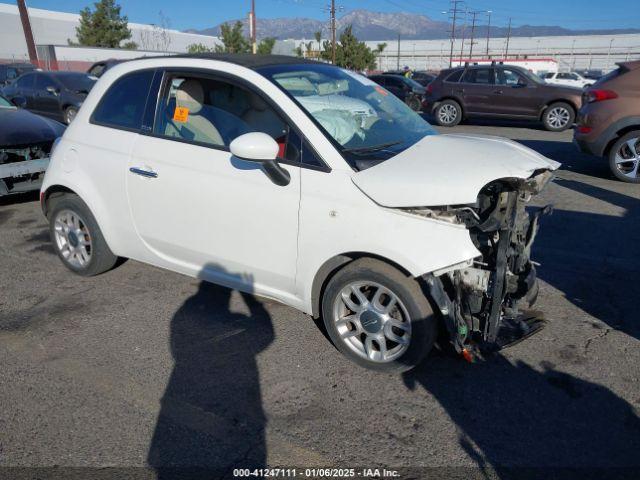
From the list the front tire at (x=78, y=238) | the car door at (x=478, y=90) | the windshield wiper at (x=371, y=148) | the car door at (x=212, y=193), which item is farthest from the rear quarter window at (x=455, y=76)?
the front tire at (x=78, y=238)

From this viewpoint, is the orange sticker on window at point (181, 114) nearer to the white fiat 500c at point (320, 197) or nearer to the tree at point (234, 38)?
the white fiat 500c at point (320, 197)

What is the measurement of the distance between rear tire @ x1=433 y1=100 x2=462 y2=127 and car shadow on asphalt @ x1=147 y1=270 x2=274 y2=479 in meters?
12.7

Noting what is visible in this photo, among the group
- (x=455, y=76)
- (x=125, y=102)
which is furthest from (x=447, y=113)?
(x=125, y=102)

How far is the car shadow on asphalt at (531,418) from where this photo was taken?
246cm

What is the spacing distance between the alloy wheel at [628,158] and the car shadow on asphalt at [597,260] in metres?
1.16

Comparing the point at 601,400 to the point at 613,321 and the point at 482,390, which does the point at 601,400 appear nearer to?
the point at 482,390

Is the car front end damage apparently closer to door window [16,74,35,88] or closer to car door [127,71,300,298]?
car door [127,71,300,298]

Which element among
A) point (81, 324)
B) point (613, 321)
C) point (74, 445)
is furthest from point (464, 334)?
point (81, 324)

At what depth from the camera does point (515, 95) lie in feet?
47.3

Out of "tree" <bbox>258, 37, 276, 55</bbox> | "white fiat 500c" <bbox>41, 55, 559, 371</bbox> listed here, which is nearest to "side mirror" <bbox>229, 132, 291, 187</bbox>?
"white fiat 500c" <bbox>41, 55, 559, 371</bbox>

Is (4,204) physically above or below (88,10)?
below

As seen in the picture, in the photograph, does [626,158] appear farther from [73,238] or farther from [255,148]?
[73,238]

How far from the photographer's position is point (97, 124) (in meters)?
4.12

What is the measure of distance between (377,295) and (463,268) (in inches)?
20.5
